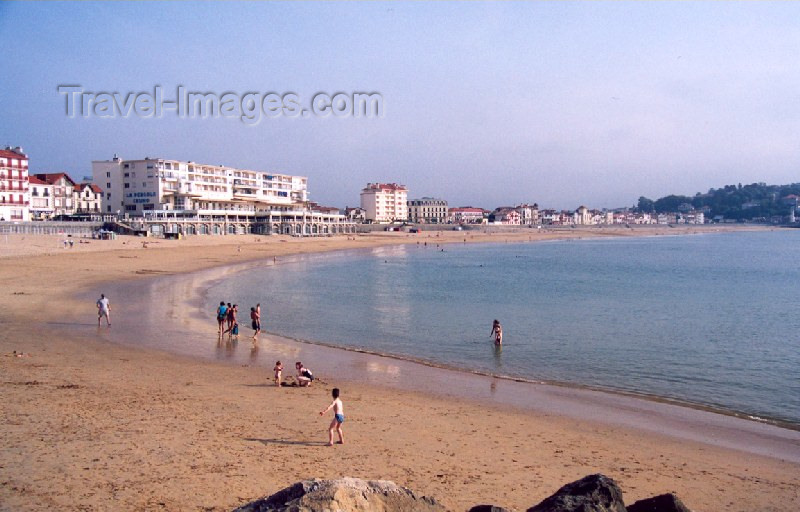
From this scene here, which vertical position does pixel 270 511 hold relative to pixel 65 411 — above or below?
above

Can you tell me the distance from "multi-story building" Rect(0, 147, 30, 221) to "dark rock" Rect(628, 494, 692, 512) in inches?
2727

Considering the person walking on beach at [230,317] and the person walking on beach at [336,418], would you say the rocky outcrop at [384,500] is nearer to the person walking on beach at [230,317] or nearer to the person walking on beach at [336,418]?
the person walking on beach at [336,418]

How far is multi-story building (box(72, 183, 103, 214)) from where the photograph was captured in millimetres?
77625

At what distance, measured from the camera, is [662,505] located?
446cm

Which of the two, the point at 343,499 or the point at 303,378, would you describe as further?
the point at 303,378

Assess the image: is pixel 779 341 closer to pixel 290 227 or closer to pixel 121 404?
pixel 121 404

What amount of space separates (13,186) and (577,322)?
61.0 metres

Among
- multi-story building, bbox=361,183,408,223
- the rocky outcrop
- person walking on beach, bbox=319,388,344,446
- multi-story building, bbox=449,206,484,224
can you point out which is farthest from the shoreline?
multi-story building, bbox=449,206,484,224

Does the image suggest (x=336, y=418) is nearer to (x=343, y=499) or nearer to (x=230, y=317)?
(x=343, y=499)

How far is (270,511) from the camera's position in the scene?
153 inches

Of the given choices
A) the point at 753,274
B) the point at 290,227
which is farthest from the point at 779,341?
the point at 290,227

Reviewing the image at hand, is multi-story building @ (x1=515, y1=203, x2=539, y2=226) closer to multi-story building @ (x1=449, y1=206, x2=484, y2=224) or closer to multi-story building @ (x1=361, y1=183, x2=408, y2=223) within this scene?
multi-story building @ (x1=449, y1=206, x2=484, y2=224)

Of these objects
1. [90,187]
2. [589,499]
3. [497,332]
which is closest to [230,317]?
[497,332]

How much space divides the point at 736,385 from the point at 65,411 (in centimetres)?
1553
